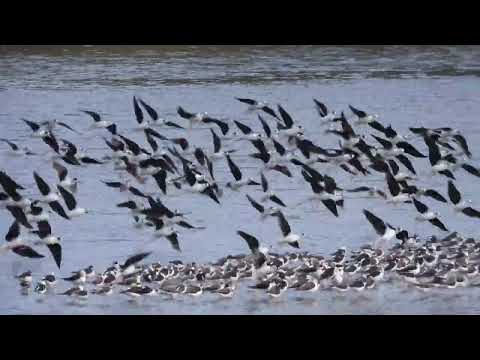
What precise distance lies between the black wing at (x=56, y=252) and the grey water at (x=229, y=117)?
66 millimetres

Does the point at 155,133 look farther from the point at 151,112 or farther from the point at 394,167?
the point at 394,167

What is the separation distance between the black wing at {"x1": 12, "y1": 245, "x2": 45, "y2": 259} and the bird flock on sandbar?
10 millimetres

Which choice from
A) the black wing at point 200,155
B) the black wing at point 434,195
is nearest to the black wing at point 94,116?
the black wing at point 200,155

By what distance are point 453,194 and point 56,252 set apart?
3.10 m

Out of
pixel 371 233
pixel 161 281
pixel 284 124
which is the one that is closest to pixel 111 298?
pixel 161 281

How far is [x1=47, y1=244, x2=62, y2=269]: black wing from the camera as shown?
737 centimetres

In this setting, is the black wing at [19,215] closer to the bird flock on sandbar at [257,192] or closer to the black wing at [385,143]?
the bird flock on sandbar at [257,192]

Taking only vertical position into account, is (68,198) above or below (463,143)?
below

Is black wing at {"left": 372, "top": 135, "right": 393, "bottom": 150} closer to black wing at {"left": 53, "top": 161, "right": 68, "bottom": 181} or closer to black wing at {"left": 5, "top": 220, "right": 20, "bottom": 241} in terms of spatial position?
black wing at {"left": 53, "top": 161, "right": 68, "bottom": 181}

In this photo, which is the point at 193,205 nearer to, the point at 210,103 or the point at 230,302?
the point at 230,302

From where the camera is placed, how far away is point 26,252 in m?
7.54

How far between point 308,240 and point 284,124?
2.53 meters

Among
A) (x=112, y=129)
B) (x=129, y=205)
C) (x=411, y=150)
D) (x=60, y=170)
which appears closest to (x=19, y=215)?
(x=129, y=205)

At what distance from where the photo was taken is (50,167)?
928 centimetres
